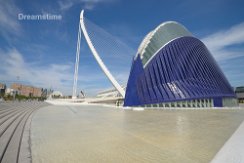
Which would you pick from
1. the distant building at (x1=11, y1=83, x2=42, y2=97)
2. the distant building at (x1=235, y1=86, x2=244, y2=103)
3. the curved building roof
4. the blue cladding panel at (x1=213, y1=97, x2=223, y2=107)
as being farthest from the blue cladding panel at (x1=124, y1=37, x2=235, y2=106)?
the distant building at (x1=11, y1=83, x2=42, y2=97)

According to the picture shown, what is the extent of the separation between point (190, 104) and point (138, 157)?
2787cm

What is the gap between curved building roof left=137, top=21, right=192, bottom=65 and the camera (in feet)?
111

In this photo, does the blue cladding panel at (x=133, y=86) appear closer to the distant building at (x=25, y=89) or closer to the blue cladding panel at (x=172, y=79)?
the blue cladding panel at (x=172, y=79)

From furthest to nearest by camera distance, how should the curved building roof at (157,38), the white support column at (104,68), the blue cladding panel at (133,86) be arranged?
the white support column at (104,68)
the curved building roof at (157,38)
the blue cladding panel at (133,86)

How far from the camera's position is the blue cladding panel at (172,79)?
29172 mm

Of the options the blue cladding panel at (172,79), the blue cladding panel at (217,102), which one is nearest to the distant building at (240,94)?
the blue cladding panel at (172,79)

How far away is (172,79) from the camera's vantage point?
101 feet

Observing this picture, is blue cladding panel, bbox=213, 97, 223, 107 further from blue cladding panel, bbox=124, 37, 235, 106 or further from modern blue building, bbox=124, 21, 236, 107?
blue cladding panel, bbox=124, 37, 235, 106

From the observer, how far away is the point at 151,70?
3134cm

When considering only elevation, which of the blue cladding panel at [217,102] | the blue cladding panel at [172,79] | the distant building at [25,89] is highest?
the distant building at [25,89]

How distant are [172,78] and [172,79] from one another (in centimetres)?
18

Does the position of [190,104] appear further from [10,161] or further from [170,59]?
[10,161]

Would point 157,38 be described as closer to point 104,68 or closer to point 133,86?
point 104,68

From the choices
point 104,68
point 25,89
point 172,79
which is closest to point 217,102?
point 172,79
